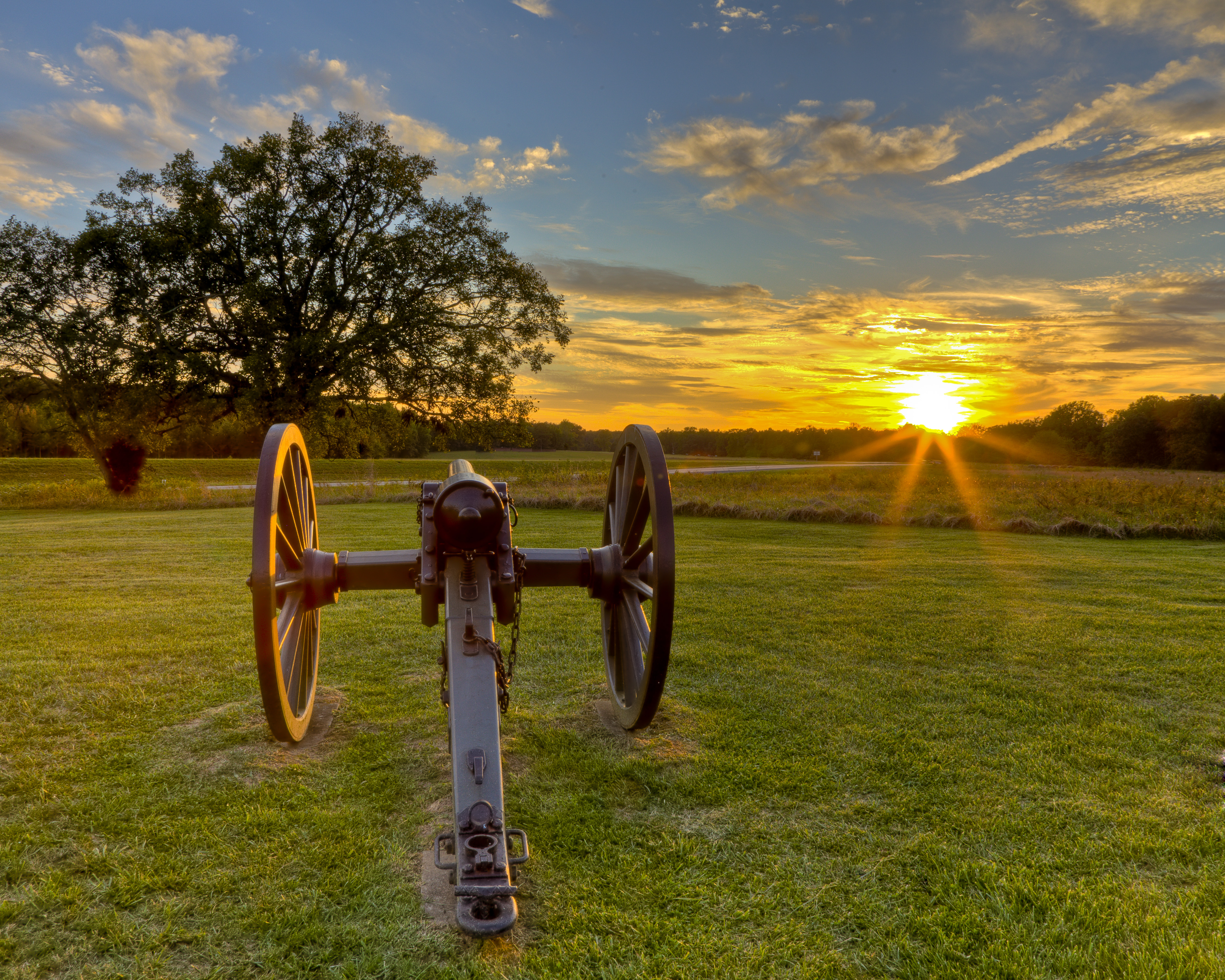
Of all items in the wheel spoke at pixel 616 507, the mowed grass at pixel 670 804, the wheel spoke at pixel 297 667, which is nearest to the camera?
the mowed grass at pixel 670 804

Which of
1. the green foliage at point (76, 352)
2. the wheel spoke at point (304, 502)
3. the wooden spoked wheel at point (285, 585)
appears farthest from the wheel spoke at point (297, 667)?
the green foliage at point (76, 352)

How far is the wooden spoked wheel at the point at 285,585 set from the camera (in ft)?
10.3

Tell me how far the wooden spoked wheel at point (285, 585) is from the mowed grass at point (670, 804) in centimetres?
41

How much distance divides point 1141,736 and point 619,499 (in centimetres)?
363

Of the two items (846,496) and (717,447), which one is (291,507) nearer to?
(846,496)

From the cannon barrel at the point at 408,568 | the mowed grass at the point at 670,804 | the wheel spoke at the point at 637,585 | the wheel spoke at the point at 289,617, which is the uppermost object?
the cannon barrel at the point at 408,568

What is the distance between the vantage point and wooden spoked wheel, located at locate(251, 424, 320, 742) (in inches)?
123

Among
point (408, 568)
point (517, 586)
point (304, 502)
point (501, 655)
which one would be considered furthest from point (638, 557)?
point (304, 502)

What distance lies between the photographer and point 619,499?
4.78 metres

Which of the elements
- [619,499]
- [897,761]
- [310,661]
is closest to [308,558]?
[310,661]

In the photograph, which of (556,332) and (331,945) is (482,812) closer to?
(331,945)

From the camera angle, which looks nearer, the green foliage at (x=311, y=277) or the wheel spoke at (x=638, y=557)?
the wheel spoke at (x=638, y=557)

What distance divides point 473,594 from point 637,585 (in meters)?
1.19

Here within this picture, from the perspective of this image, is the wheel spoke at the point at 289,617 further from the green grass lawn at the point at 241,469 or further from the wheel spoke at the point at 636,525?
the green grass lawn at the point at 241,469
